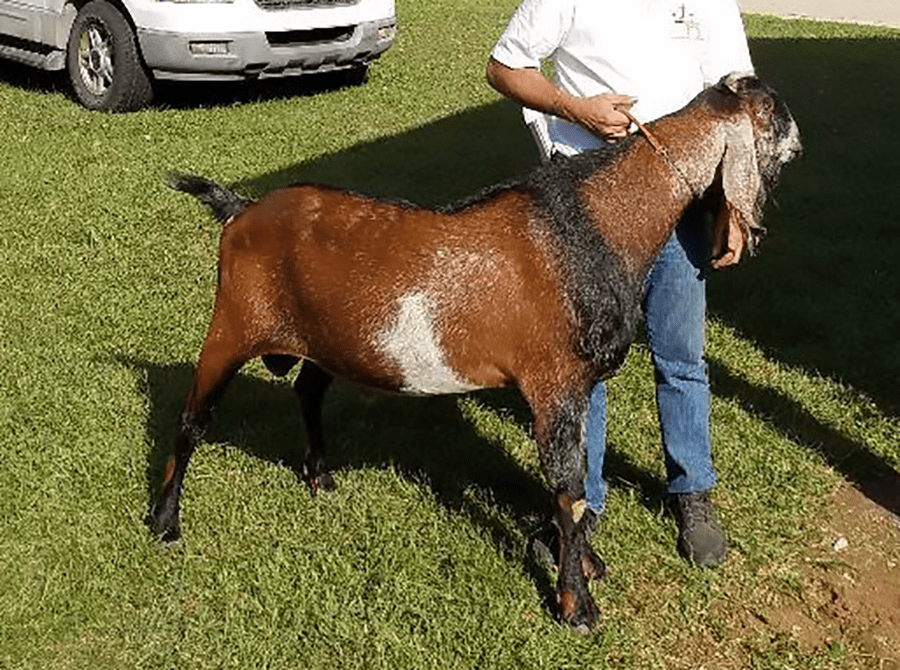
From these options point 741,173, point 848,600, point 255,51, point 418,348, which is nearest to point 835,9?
point 255,51

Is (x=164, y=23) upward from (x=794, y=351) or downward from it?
upward

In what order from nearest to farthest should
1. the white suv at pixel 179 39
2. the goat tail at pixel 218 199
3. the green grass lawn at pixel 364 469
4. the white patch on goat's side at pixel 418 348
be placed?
the white patch on goat's side at pixel 418 348 < the green grass lawn at pixel 364 469 < the goat tail at pixel 218 199 < the white suv at pixel 179 39

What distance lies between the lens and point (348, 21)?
38.5ft

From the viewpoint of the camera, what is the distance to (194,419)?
4.54 m

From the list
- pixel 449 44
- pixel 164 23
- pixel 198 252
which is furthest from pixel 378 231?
pixel 449 44

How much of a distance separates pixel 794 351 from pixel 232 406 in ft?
10.2

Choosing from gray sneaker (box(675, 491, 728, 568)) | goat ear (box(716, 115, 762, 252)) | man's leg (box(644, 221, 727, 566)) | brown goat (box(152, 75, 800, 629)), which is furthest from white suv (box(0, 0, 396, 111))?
goat ear (box(716, 115, 762, 252))

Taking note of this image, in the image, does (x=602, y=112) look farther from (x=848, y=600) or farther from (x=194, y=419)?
(x=848, y=600)

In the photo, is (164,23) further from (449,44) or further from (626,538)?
(626,538)

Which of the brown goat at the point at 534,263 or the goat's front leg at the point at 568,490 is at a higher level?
the brown goat at the point at 534,263

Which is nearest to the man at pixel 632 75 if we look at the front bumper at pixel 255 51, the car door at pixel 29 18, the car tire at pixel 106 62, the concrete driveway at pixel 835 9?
the front bumper at pixel 255 51

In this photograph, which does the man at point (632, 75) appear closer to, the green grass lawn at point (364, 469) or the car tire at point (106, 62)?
the green grass lawn at point (364, 469)

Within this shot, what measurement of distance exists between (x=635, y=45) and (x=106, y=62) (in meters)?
8.44

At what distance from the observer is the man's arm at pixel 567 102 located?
3.91 meters
